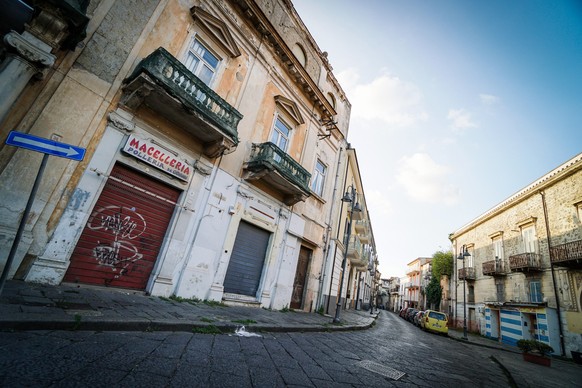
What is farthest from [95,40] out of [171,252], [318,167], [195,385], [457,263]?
[457,263]

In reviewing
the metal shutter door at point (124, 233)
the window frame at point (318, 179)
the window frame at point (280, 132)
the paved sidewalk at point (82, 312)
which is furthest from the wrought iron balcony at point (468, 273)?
the metal shutter door at point (124, 233)

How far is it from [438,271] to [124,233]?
35.0 meters

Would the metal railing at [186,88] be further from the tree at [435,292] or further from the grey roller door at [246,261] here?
the tree at [435,292]

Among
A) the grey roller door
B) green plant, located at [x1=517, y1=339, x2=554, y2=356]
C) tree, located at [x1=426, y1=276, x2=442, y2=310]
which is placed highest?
tree, located at [x1=426, y1=276, x2=442, y2=310]

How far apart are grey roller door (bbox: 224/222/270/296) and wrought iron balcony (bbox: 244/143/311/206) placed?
1860 millimetres

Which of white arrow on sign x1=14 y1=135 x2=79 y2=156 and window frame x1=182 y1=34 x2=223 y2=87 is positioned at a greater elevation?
window frame x1=182 y1=34 x2=223 y2=87

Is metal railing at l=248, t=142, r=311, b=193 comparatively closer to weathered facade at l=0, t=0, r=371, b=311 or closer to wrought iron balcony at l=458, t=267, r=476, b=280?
weathered facade at l=0, t=0, r=371, b=311

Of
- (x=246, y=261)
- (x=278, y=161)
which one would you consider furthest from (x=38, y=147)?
(x=246, y=261)

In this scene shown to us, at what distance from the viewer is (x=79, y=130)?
5.74 metres

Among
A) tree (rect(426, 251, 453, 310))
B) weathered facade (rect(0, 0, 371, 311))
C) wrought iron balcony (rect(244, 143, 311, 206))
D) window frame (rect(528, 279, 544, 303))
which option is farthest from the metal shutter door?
tree (rect(426, 251, 453, 310))

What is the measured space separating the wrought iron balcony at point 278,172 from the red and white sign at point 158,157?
236 cm

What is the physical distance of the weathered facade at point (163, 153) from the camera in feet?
17.1

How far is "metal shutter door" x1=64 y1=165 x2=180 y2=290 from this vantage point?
597 cm

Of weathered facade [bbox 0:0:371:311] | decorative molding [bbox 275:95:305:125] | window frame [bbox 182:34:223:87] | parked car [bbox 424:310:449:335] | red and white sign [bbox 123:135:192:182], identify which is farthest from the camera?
parked car [bbox 424:310:449:335]
